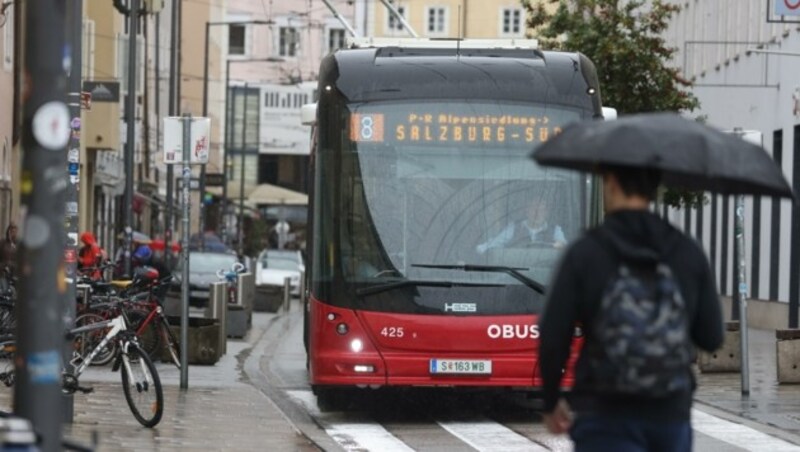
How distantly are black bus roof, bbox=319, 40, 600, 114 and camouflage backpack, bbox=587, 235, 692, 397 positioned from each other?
469 inches

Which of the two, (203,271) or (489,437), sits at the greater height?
(489,437)

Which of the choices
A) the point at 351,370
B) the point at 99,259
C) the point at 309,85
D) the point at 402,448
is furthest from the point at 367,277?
the point at 309,85

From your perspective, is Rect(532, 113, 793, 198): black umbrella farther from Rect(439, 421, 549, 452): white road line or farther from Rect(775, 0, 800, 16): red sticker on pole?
Rect(775, 0, 800, 16): red sticker on pole

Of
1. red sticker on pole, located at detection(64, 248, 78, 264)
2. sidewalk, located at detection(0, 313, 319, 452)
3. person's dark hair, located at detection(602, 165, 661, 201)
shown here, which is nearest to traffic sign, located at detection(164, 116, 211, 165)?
sidewalk, located at detection(0, 313, 319, 452)

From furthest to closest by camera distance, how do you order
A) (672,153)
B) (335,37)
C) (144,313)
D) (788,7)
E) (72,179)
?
(335,37), (788,7), (144,313), (72,179), (672,153)

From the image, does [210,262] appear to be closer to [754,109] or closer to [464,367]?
[754,109]

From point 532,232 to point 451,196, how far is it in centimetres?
74

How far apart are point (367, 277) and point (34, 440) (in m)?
11.7

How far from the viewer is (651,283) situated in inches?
274

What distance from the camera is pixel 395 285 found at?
18438mm

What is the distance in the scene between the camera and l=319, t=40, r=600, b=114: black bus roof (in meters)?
18.8

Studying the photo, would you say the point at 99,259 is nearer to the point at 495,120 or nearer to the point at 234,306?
the point at 234,306

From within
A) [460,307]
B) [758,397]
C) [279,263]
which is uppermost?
[460,307]

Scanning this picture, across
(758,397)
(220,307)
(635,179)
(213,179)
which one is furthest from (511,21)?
(635,179)
